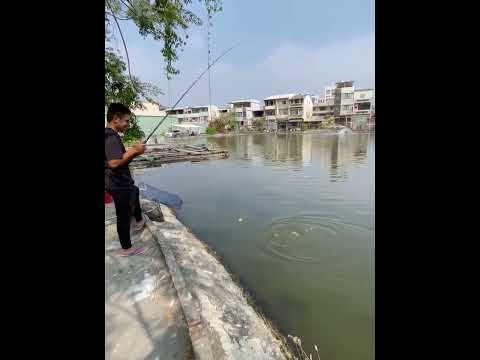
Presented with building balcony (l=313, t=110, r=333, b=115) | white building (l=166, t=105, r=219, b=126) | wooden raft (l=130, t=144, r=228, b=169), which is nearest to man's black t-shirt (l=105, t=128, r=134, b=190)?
wooden raft (l=130, t=144, r=228, b=169)

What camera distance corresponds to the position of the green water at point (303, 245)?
3.32 meters

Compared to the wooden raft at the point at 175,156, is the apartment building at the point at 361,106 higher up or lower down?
higher up

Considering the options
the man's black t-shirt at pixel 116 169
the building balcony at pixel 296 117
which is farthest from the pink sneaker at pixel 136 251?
the building balcony at pixel 296 117

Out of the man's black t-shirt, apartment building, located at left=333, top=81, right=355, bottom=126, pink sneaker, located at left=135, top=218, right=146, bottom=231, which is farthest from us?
apartment building, located at left=333, top=81, right=355, bottom=126

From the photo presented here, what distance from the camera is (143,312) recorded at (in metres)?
2.62

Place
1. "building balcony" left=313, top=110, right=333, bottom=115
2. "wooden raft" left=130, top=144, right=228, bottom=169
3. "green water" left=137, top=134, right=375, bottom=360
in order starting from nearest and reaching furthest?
"green water" left=137, top=134, right=375, bottom=360 → "wooden raft" left=130, top=144, right=228, bottom=169 → "building balcony" left=313, top=110, right=333, bottom=115

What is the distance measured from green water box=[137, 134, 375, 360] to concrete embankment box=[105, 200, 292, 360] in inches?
25.6

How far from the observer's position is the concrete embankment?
2199 mm

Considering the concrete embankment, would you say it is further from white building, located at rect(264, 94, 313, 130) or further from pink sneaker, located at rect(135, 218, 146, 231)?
white building, located at rect(264, 94, 313, 130)

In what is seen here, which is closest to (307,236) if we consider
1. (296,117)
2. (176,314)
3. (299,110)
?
(176,314)

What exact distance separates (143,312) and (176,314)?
0.35m

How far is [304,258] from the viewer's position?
4.79 metres

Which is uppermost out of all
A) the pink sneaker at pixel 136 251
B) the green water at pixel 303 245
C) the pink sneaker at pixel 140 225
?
the pink sneaker at pixel 140 225

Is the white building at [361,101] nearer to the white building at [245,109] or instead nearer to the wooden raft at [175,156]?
the white building at [245,109]
